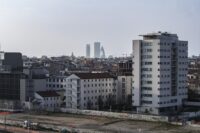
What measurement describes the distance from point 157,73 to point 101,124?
253 inches

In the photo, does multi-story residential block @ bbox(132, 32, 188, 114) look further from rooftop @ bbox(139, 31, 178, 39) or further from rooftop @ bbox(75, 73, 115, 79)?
rooftop @ bbox(75, 73, 115, 79)

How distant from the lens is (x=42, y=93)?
35844 millimetres

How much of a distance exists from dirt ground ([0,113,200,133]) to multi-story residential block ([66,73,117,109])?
2.70 metres

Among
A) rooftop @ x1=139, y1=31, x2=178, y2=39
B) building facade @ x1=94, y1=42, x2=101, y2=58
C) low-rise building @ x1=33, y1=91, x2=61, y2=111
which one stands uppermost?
building facade @ x1=94, y1=42, x2=101, y2=58

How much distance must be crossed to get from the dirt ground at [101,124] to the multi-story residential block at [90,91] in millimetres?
2699

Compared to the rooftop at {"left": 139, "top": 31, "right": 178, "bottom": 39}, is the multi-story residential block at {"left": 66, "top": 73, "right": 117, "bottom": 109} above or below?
below

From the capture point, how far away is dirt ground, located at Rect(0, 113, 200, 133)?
2586cm

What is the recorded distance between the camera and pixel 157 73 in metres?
32.3

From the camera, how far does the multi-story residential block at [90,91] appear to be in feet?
115

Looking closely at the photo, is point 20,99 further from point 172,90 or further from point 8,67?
point 172,90

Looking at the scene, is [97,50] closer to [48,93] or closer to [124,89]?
[124,89]

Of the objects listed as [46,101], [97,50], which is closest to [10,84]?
[46,101]

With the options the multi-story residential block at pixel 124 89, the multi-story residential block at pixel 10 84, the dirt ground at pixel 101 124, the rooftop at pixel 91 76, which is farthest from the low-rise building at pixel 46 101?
the multi-story residential block at pixel 124 89

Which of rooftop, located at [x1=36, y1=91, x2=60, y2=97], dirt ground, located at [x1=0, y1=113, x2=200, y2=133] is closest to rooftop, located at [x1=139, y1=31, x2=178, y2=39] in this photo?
dirt ground, located at [x1=0, y1=113, x2=200, y2=133]
